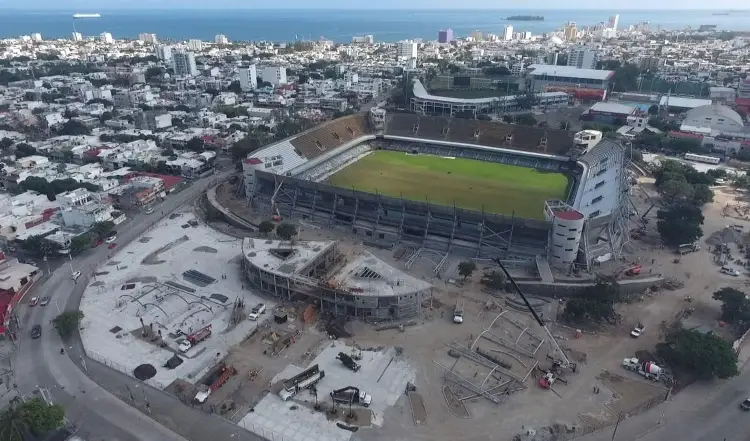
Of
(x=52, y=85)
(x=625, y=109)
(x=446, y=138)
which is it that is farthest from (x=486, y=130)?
(x=52, y=85)

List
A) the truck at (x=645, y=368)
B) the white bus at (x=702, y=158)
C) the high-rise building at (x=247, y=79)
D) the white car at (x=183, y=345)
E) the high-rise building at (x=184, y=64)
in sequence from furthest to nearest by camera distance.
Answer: the high-rise building at (x=184, y=64)
the high-rise building at (x=247, y=79)
the white bus at (x=702, y=158)
the white car at (x=183, y=345)
the truck at (x=645, y=368)

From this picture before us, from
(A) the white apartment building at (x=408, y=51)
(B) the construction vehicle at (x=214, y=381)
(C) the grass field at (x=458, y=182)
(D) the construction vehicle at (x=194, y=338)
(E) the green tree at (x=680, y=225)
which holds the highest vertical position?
(A) the white apartment building at (x=408, y=51)

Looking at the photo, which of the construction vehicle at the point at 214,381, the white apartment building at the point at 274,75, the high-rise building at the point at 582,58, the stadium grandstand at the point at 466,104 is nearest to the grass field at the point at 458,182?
the construction vehicle at the point at 214,381

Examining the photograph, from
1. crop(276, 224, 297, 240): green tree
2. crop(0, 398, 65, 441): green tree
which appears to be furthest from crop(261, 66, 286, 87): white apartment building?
crop(0, 398, 65, 441): green tree

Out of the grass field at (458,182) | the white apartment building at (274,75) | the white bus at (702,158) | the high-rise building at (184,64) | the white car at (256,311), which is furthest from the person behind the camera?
the high-rise building at (184,64)

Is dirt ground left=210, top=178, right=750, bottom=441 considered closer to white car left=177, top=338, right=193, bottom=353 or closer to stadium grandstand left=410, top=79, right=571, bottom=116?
white car left=177, top=338, right=193, bottom=353

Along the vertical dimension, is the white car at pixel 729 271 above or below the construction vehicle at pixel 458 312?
above

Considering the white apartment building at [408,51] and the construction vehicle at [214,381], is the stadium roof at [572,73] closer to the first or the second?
the white apartment building at [408,51]
